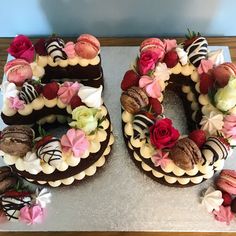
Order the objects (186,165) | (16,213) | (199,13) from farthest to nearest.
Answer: (199,13) → (16,213) → (186,165)

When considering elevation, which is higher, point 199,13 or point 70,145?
point 199,13

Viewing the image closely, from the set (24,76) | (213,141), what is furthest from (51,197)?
(213,141)

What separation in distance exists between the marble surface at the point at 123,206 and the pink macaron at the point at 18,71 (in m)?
0.33

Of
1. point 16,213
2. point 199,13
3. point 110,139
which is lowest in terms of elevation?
point 16,213

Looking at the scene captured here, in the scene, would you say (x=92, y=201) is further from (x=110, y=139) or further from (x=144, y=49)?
(x=144, y=49)

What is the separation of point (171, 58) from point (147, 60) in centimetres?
9

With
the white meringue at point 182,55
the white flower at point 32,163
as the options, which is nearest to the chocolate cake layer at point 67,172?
the white flower at point 32,163

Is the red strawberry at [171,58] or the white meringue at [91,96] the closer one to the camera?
the white meringue at [91,96]

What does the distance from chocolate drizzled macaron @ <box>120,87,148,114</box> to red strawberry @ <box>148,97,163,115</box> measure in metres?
0.02

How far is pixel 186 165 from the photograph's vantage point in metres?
1.03

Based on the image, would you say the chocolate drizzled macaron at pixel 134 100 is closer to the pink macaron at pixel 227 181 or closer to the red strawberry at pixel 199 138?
the red strawberry at pixel 199 138

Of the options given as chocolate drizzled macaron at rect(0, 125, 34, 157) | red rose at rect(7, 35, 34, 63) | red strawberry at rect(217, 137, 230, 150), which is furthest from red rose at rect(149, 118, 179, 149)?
red rose at rect(7, 35, 34, 63)

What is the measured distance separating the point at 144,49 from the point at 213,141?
1.13 feet

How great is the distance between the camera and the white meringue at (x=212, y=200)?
115cm
